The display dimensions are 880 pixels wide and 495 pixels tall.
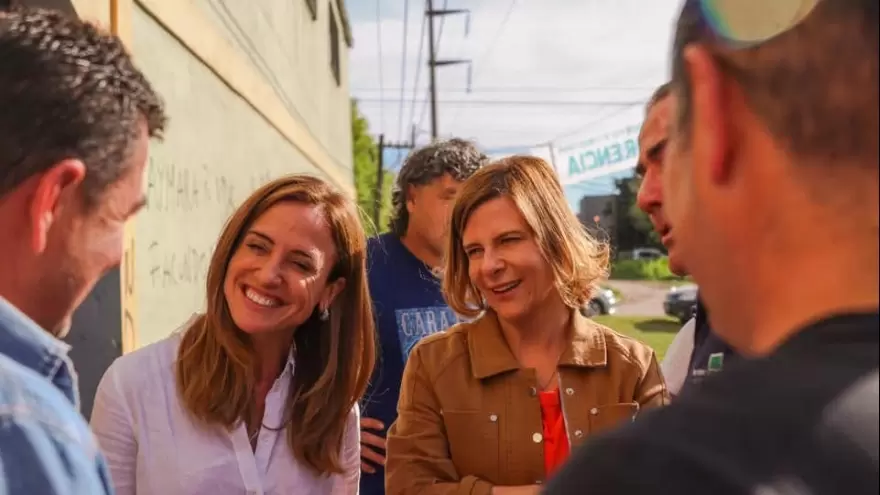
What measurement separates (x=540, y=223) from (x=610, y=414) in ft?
1.82

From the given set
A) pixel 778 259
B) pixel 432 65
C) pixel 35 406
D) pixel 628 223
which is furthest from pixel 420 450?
pixel 628 223

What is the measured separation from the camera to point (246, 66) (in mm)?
5582

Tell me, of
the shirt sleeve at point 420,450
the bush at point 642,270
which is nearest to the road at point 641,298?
the bush at point 642,270

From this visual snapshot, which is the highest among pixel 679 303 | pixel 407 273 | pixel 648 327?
pixel 407 273

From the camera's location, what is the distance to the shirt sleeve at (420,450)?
2037 millimetres

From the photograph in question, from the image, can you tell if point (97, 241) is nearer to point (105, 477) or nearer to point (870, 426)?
point (105, 477)

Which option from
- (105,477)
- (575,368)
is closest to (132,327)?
(575,368)

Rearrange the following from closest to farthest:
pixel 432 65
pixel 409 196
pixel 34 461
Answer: pixel 34 461 < pixel 409 196 < pixel 432 65

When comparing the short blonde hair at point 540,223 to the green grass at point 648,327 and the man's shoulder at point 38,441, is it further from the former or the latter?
the green grass at point 648,327

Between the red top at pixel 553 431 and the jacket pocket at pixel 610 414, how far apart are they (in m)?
0.08

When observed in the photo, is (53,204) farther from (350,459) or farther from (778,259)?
(350,459)

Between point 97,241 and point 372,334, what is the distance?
51.8 inches

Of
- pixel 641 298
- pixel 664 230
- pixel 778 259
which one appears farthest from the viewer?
pixel 641 298

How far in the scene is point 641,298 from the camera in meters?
32.8
